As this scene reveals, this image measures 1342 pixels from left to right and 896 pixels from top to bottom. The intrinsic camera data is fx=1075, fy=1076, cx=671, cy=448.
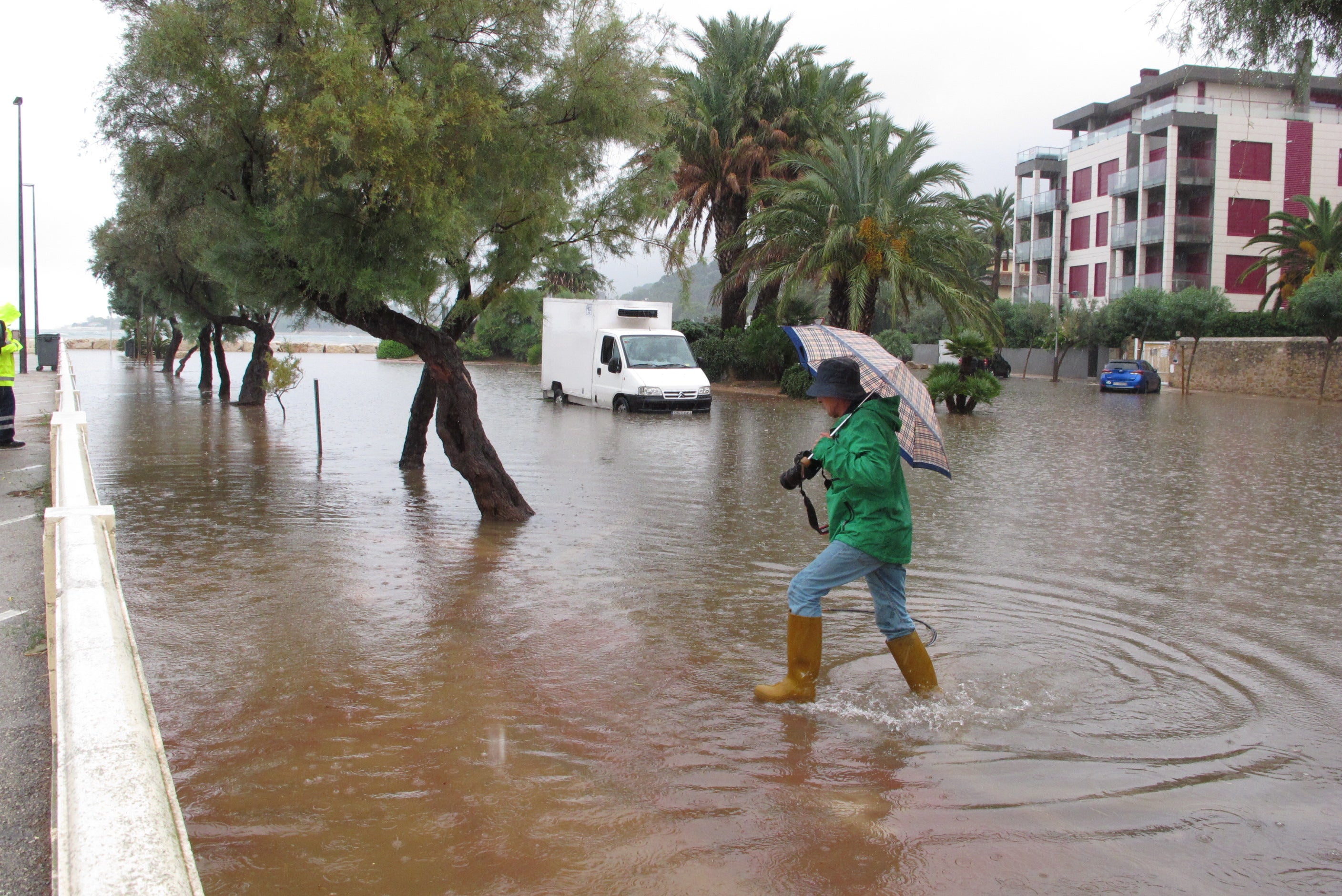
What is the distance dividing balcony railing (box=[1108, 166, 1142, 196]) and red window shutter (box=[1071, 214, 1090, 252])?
327cm

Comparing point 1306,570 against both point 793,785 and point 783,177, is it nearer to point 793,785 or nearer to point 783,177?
point 793,785

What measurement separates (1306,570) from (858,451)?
545 cm

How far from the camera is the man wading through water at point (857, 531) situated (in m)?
4.69

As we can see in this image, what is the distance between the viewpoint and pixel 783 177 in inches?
1252

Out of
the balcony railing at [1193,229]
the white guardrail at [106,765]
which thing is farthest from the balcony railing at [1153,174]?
the white guardrail at [106,765]

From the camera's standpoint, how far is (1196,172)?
4975cm

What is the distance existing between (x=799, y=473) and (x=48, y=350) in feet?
105

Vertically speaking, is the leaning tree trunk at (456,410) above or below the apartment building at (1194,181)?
below

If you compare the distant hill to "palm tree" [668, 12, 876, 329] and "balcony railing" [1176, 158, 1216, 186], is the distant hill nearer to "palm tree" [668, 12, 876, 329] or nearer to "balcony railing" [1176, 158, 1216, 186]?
"palm tree" [668, 12, 876, 329]

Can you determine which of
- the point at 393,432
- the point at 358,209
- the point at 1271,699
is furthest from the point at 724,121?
the point at 1271,699

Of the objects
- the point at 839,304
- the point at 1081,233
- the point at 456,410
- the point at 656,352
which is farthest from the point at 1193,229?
the point at 456,410

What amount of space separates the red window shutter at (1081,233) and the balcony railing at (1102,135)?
3755 millimetres

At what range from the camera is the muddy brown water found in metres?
3.59

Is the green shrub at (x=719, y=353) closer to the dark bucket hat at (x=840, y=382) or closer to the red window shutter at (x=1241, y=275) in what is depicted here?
the red window shutter at (x=1241, y=275)
